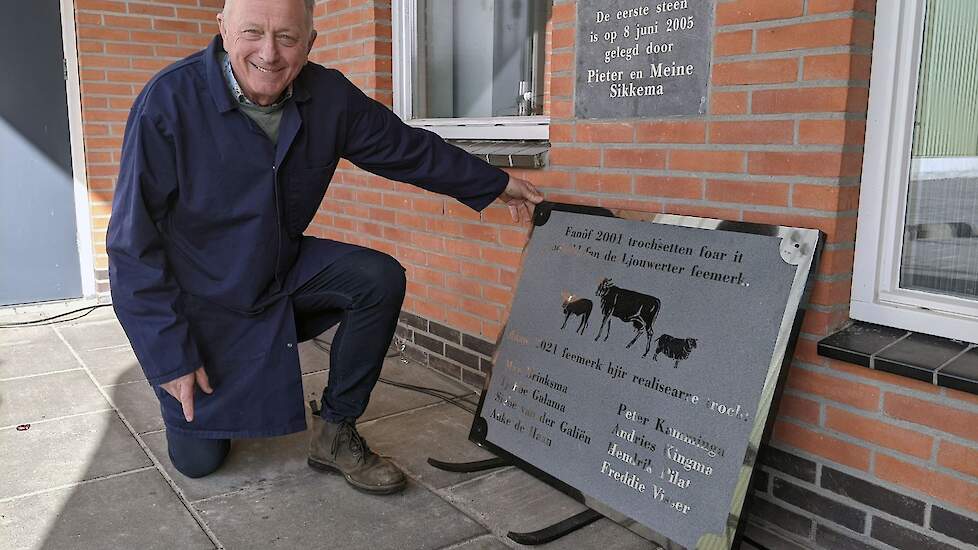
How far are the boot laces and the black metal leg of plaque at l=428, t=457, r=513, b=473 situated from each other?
9.7 inches

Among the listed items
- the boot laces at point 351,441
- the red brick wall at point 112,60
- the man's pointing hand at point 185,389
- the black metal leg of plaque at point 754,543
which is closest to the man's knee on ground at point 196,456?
the man's pointing hand at point 185,389

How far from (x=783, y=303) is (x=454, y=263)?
1.70 m

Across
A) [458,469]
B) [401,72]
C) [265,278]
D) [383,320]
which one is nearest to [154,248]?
[265,278]

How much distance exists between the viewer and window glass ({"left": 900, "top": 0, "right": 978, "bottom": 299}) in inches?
75.7

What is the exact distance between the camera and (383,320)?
262cm

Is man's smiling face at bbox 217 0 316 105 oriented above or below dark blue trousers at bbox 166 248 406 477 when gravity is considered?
above

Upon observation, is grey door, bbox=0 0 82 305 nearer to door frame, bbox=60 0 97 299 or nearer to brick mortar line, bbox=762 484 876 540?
A: door frame, bbox=60 0 97 299

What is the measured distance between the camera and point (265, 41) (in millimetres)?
2260

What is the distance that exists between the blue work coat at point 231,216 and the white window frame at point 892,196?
117 centimetres

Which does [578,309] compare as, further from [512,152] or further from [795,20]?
[795,20]

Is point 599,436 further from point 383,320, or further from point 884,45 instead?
point 884,45

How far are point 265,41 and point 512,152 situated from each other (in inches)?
41.7

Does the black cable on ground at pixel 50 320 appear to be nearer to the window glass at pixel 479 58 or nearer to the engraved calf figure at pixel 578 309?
the window glass at pixel 479 58

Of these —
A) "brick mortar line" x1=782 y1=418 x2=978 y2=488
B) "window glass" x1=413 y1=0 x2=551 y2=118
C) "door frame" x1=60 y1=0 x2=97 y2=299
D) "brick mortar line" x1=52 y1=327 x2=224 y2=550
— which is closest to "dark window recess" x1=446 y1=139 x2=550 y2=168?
"window glass" x1=413 y1=0 x2=551 y2=118
